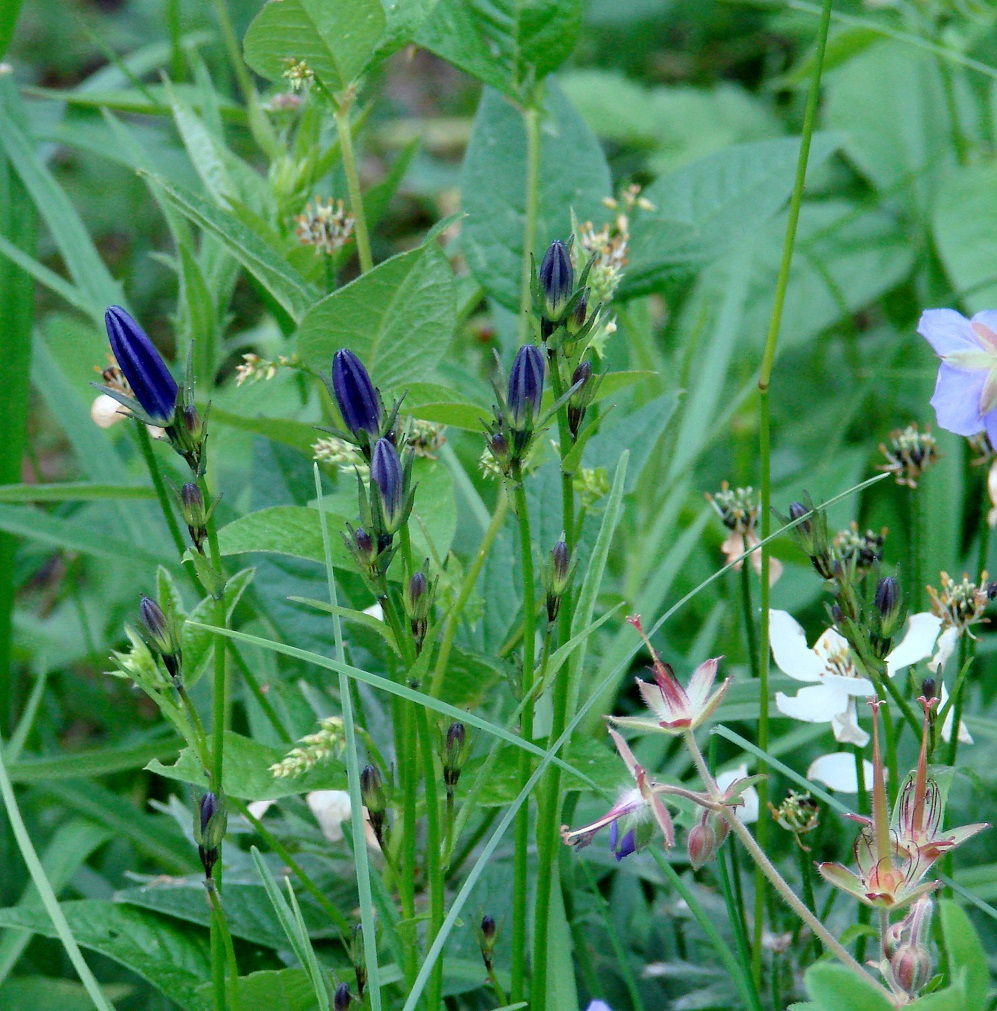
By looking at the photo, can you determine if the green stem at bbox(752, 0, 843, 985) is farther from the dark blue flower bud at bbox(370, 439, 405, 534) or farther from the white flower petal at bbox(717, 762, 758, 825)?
the dark blue flower bud at bbox(370, 439, 405, 534)

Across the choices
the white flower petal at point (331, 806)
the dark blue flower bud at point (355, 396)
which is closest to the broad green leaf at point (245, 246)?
the dark blue flower bud at point (355, 396)

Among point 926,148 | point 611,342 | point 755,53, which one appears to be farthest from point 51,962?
point 755,53

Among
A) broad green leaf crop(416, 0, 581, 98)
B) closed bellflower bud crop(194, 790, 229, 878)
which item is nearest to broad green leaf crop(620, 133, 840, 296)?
broad green leaf crop(416, 0, 581, 98)

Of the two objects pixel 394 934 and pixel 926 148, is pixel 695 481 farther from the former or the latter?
pixel 394 934

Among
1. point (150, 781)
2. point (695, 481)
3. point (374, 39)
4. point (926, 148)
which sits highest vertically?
point (374, 39)

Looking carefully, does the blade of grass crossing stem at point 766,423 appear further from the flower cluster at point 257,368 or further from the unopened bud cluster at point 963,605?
the flower cluster at point 257,368
